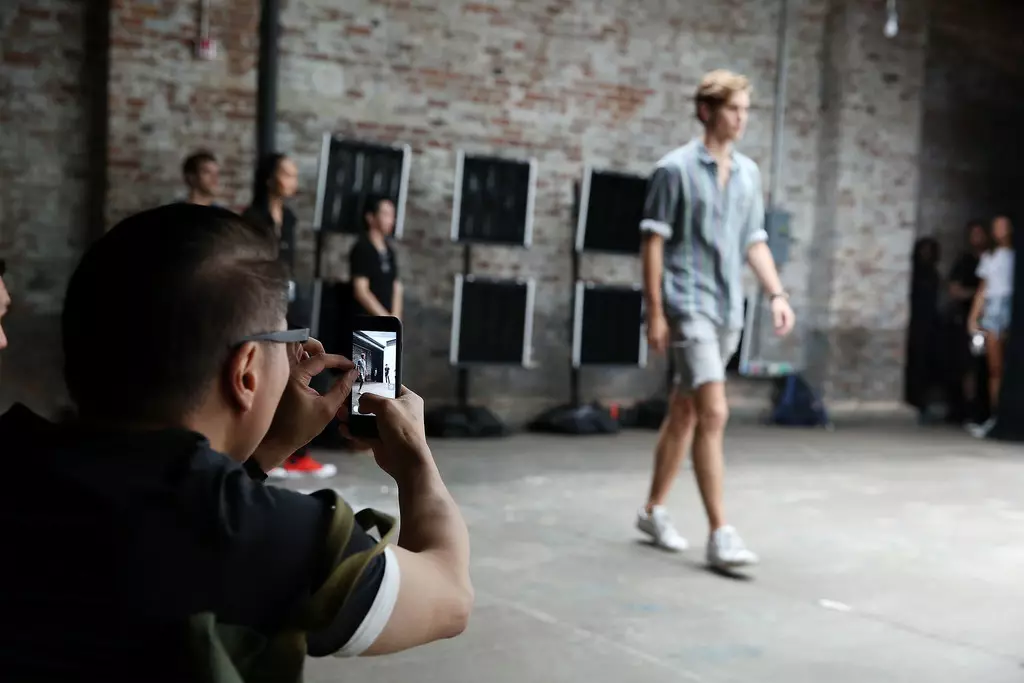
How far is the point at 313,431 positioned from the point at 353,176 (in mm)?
5945

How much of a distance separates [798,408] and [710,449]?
211 inches

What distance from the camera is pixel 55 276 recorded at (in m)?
7.10

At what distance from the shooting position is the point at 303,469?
5.57 metres

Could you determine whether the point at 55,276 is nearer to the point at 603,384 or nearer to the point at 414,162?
the point at 414,162

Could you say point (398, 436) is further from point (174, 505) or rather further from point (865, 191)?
point (865, 191)

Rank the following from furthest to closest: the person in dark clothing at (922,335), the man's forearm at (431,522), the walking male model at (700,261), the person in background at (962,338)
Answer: the person in dark clothing at (922,335)
the person in background at (962,338)
the walking male model at (700,261)
the man's forearm at (431,522)

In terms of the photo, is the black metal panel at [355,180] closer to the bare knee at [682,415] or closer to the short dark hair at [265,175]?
the short dark hair at [265,175]

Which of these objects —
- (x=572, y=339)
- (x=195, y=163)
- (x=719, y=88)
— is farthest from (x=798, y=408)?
(x=719, y=88)

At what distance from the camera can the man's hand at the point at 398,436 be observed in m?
1.14

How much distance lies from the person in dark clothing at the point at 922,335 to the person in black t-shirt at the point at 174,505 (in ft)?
30.4

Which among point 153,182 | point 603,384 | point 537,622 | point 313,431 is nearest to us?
point 313,431

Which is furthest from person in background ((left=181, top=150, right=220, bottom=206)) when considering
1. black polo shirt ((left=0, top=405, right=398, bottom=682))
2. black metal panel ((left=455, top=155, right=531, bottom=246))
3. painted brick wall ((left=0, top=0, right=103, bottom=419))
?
black polo shirt ((left=0, top=405, right=398, bottom=682))

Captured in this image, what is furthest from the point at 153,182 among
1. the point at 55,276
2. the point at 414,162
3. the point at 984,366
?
the point at 984,366

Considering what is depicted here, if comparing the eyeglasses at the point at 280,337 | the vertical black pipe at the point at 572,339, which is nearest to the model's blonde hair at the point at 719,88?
the eyeglasses at the point at 280,337
